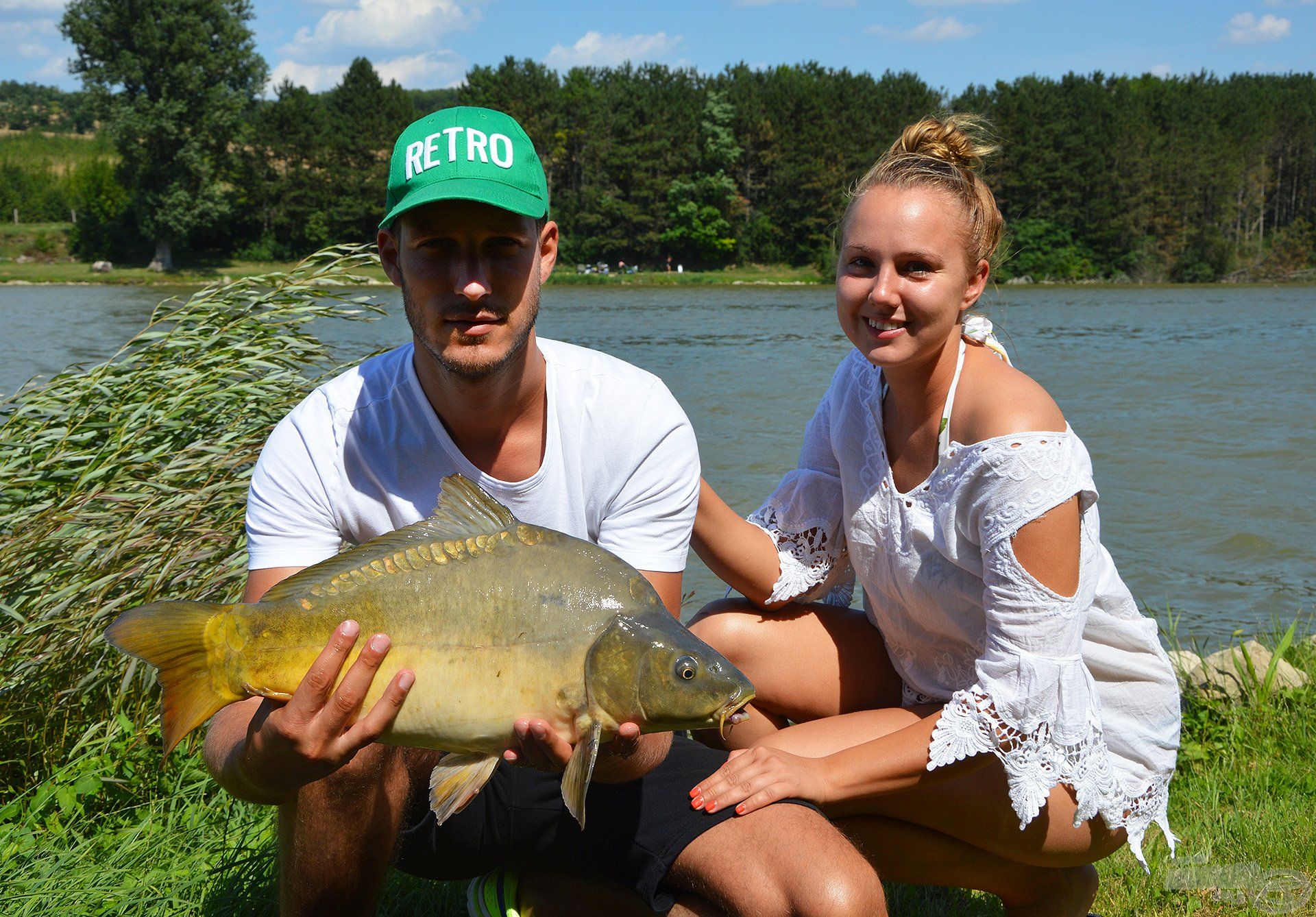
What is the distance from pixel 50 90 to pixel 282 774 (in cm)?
16497

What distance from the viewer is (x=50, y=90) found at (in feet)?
463

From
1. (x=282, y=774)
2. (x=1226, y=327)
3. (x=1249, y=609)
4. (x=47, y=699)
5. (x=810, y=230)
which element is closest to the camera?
(x=282, y=774)

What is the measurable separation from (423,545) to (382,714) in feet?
0.92

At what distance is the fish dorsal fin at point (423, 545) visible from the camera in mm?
1842

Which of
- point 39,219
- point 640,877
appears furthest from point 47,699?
point 39,219

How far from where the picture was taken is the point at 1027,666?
224 centimetres

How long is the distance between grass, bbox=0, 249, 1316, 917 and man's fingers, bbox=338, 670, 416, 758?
3.51 ft

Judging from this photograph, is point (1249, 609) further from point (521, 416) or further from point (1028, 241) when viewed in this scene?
point (1028, 241)

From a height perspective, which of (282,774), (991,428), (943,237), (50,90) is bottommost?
(282,774)

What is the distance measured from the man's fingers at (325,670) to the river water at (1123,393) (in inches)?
69.7

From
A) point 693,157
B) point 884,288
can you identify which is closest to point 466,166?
point 884,288

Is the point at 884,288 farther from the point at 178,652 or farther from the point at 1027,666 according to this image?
the point at 178,652

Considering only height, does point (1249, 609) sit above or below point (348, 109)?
below

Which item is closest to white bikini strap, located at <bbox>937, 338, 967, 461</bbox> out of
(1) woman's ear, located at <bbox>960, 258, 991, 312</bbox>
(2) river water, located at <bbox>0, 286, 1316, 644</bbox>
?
(1) woman's ear, located at <bbox>960, 258, 991, 312</bbox>
